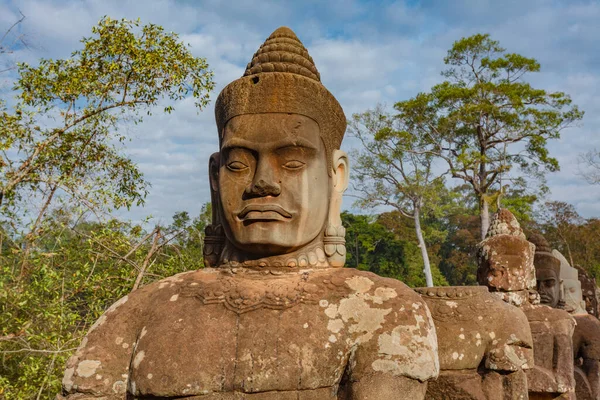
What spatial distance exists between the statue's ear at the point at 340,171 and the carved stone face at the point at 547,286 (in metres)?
4.66

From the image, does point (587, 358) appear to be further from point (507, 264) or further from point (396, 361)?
point (396, 361)

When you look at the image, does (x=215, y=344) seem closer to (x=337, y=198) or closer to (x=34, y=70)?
(x=337, y=198)

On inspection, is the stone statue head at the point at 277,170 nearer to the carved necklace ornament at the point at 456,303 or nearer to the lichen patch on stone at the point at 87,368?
the carved necklace ornament at the point at 456,303

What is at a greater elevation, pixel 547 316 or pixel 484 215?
pixel 484 215

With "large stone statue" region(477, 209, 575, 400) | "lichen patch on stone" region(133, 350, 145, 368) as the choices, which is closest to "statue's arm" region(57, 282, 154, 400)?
"lichen patch on stone" region(133, 350, 145, 368)

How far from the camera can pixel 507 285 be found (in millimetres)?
5102

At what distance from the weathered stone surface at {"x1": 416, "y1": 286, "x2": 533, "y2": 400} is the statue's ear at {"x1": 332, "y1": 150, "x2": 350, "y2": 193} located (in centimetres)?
91

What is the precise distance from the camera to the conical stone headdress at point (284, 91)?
116 inches

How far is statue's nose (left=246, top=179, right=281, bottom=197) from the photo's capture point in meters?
2.79

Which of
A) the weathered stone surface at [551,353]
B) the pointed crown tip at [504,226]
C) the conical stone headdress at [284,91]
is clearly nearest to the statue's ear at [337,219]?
the conical stone headdress at [284,91]

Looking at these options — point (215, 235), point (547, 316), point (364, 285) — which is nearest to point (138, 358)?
point (215, 235)

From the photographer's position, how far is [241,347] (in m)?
2.47

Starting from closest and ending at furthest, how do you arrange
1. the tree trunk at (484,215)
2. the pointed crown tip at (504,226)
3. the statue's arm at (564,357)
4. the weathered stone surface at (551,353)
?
the weathered stone surface at (551,353)
the statue's arm at (564,357)
the pointed crown tip at (504,226)
the tree trunk at (484,215)

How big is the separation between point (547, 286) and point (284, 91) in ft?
17.6
